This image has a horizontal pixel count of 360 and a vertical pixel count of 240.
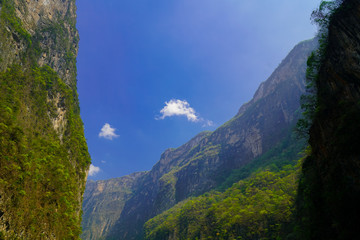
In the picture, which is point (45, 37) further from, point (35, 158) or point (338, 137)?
point (338, 137)

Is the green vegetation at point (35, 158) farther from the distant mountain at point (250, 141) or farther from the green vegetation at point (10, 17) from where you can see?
the distant mountain at point (250, 141)

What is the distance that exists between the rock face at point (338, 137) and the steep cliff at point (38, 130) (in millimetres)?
20778

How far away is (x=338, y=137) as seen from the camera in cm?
948

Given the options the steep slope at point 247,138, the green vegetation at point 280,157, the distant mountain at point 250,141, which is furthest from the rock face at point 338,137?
the steep slope at point 247,138

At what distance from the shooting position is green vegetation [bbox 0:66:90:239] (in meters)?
16.1

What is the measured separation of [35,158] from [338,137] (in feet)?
86.3

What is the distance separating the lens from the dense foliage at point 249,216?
3117cm

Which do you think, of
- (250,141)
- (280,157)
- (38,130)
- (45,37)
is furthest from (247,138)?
(38,130)

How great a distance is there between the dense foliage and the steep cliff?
2834 cm

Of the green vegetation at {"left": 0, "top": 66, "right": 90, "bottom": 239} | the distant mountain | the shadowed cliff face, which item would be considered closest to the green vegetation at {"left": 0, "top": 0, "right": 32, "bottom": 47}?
the shadowed cliff face

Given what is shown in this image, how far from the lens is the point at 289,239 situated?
1975cm

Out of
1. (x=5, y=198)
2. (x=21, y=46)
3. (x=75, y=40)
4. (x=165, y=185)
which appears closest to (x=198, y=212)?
(x=5, y=198)

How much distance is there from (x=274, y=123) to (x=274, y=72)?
153ft

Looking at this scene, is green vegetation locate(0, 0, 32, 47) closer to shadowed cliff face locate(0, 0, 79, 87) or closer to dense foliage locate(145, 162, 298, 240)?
shadowed cliff face locate(0, 0, 79, 87)
